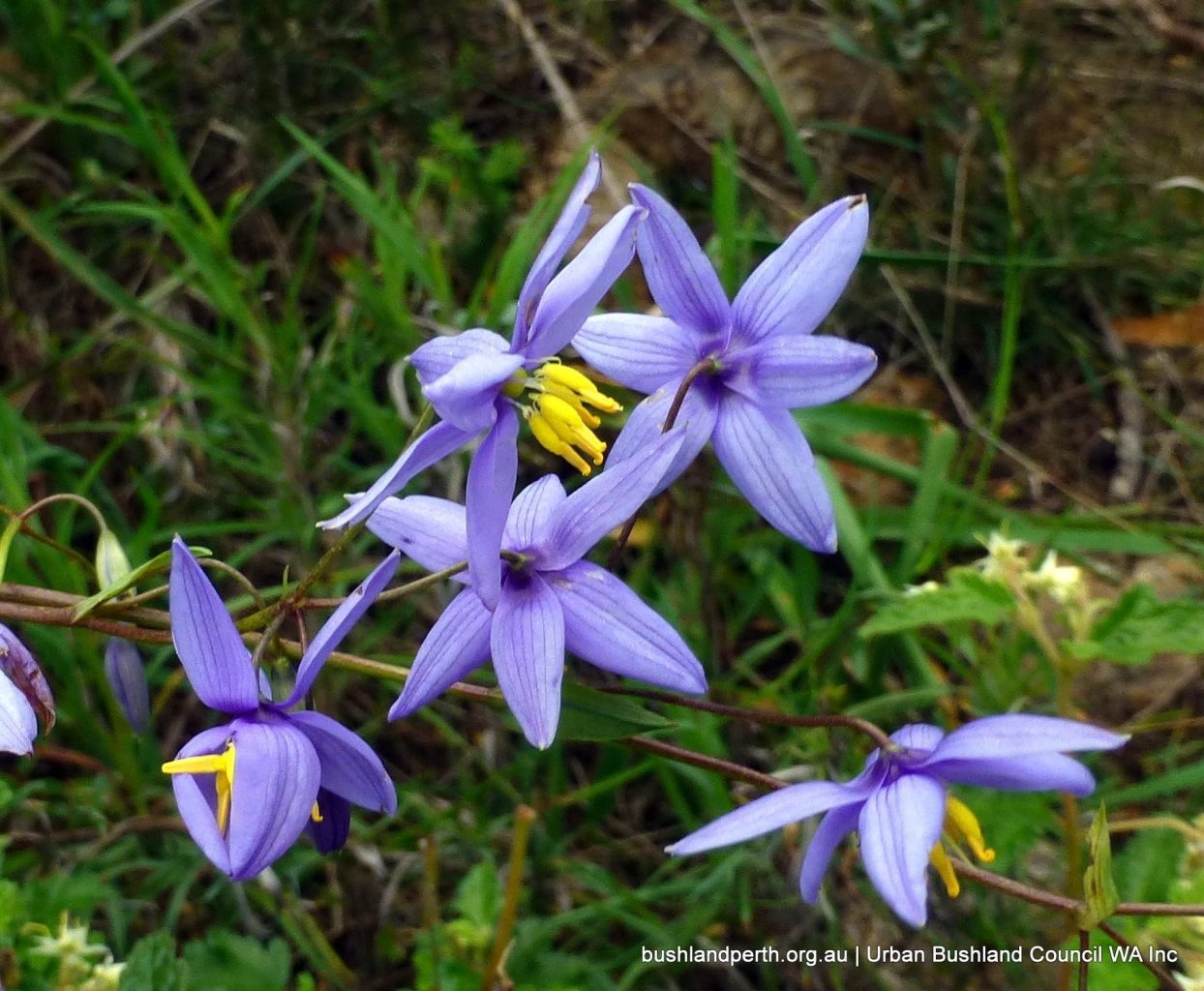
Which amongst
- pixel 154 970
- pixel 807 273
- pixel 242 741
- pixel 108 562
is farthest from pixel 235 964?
pixel 807 273

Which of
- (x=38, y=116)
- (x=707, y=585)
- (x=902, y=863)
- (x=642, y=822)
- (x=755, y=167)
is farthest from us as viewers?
(x=755, y=167)

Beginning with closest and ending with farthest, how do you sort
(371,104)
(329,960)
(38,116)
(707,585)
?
(329,960) → (707,585) → (38,116) → (371,104)

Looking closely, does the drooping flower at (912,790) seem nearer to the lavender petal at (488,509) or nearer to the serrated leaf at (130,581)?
the lavender petal at (488,509)

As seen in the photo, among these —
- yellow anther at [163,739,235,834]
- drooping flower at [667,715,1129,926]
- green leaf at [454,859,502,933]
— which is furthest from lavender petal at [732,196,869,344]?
green leaf at [454,859,502,933]

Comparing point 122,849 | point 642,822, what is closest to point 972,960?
point 642,822

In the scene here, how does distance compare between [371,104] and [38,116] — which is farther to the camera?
[371,104]

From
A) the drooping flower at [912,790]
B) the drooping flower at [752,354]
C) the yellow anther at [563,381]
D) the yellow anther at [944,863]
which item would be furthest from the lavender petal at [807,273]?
the yellow anther at [944,863]

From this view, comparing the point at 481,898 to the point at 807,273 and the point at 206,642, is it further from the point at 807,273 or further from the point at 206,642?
the point at 807,273

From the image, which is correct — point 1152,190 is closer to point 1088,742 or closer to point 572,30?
point 572,30
